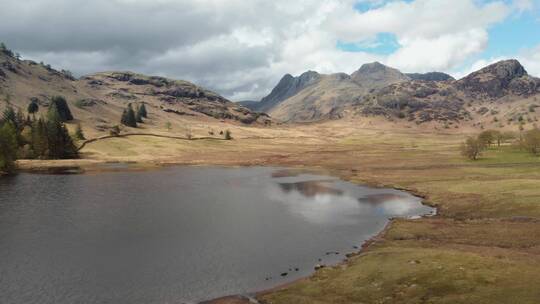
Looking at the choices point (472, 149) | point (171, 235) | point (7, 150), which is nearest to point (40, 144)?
point (7, 150)

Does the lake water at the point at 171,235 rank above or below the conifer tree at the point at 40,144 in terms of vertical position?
below

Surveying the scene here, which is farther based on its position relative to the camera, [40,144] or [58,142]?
[58,142]

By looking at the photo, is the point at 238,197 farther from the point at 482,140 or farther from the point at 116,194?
the point at 482,140

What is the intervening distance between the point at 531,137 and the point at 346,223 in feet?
399

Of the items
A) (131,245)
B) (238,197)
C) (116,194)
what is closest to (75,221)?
(131,245)

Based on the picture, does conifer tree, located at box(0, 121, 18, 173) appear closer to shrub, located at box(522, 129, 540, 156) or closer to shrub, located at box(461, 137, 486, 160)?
shrub, located at box(461, 137, 486, 160)

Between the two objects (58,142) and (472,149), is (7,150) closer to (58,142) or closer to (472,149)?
(58,142)

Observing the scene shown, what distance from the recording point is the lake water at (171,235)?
4884cm

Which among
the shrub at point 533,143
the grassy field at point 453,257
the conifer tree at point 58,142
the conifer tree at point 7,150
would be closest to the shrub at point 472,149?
the shrub at point 533,143

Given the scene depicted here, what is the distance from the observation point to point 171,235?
7012 centimetres

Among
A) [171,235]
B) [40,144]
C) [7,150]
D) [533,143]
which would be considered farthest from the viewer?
[40,144]

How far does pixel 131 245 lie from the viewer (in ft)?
211

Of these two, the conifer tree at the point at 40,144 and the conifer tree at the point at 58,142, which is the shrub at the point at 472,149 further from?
the conifer tree at the point at 40,144

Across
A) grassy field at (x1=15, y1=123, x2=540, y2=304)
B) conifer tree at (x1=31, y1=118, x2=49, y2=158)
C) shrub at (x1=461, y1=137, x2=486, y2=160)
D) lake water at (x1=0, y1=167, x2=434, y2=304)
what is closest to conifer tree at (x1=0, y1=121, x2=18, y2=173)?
lake water at (x1=0, y1=167, x2=434, y2=304)
